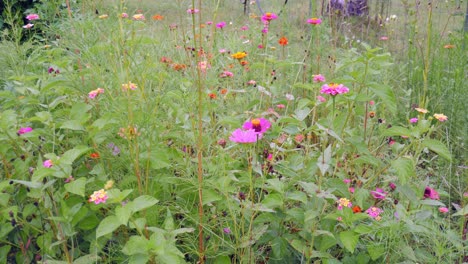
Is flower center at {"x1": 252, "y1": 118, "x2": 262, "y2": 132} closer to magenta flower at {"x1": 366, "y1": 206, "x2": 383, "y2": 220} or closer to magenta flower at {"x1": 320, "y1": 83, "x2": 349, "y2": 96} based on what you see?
magenta flower at {"x1": 320, "y1": 83, "x2": 349, "y2": 96}

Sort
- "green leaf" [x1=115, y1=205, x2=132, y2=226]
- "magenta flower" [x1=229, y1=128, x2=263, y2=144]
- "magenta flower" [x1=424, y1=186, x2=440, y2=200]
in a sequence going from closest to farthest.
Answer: "green leaf" [x1=115, y1=205, x2=132, y2=226]
"magenta flower" [x1=229, y1=128, x2=263, y2=144]
"magenta flower" [x1=424, y1=186, x2=440, y2=200]

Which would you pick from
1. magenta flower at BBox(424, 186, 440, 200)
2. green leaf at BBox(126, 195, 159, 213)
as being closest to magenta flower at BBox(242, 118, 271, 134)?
green leaf at BBox(126, 195, 159, 213)

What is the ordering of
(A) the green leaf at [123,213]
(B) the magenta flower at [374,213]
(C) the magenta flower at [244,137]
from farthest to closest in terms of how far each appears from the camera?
1. (B) the magenta flower at [374,213]
2. (C) the magenta flower at [244,137]
3. (A) the green leaf at [123,213]

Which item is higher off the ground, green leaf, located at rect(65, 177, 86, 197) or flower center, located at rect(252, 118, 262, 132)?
flower center, located at rect(252, 118, 262, 132)

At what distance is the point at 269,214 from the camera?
153 centimetres

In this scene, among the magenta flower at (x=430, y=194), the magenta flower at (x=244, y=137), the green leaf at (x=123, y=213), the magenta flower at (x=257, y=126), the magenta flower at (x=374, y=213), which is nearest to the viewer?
the green leaf at (x=123, y=213)

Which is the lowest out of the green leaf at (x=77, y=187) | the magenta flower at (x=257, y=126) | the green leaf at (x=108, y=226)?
the green leaf at (x=108, y=226)

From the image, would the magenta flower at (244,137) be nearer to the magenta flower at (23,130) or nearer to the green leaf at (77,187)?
the green leaf at (77,187)

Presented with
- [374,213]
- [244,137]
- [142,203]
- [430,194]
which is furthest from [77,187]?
[430,194]

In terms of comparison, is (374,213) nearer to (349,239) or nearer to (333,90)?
(349,239)

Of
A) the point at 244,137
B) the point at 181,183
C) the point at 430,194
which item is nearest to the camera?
the point at 244,137

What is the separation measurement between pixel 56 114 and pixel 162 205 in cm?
52

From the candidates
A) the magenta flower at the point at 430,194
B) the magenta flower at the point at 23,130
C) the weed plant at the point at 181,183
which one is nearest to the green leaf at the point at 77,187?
the weed plant at the point at 181,183

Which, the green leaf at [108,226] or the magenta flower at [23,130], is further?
the magenta flower at [23,130]
